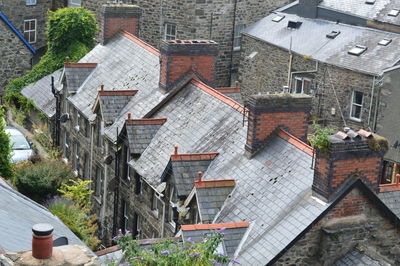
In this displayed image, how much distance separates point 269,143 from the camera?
1867cm

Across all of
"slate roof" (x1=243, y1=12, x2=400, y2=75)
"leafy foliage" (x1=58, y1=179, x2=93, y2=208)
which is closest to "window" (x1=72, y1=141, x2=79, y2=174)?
"leafy foliage" (x1=58, y1=179, x2=93, y2=208)

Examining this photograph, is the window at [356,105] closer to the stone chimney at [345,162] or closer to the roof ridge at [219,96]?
the roof ridge at [219,96]

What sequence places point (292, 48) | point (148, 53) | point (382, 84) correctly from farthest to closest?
1. point (292, 48)
2. point (382, 84)
3. point (148, 53)

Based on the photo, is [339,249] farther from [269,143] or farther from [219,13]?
[219,13]

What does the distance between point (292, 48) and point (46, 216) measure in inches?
725

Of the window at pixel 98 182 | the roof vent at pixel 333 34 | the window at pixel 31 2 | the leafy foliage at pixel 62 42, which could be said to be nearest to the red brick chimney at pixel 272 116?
the window at pixel 98 182

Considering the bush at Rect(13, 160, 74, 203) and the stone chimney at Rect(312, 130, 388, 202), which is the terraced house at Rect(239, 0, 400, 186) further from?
the stone chimney at Rect(312, 130, 388, 202)

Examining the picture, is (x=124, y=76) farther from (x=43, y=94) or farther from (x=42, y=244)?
(x=42, y=244)

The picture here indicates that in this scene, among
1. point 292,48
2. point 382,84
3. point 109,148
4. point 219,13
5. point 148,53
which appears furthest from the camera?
point 219,13

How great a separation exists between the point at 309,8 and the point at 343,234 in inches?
839

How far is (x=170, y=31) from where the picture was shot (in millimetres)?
37938

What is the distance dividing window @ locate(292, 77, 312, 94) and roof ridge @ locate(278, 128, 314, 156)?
14237 mm

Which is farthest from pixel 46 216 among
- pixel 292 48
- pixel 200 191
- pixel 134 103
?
pixel 292 48

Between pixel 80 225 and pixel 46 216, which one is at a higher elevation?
pixel 46 216
